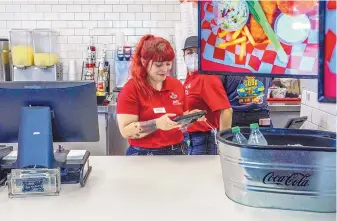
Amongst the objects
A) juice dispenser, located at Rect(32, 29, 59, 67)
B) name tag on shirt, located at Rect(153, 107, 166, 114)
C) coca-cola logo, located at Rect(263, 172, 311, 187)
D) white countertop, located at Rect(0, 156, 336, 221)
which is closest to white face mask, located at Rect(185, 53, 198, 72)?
name tag on shirt, located at Rect(153, 107, 166, 114)

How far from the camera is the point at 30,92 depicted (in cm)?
217

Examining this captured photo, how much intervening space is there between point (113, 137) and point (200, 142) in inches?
62.1

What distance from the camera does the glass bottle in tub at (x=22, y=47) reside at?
4719 millimetres

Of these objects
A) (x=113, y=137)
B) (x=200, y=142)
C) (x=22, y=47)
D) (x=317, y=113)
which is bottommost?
(x=113, y=137)

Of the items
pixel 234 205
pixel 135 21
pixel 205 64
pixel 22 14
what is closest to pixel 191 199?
pixel 234 205

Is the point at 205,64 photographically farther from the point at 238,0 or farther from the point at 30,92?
the point at 30,92

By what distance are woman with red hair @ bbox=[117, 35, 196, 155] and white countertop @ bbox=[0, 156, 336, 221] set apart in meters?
0.35

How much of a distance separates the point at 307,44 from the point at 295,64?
3.7 inches

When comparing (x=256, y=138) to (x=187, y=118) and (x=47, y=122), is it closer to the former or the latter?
(x=187, y=118)

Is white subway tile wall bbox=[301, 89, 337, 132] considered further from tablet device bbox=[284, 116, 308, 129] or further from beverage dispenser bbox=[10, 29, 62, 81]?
beverage dispenser bbox=[10, 29, 62, 81]

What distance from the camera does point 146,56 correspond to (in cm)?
283

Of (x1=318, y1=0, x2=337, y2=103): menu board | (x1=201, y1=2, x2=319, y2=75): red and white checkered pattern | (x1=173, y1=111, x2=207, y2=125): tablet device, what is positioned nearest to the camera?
(x1=318, y1=0, x2=337, y2=103): menu board

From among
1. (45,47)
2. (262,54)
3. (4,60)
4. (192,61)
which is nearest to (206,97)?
(192,61)

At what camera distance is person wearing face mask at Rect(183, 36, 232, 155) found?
324 cm
